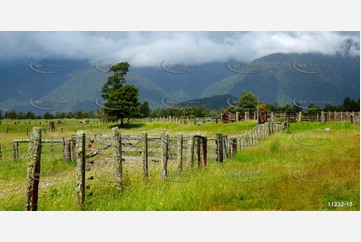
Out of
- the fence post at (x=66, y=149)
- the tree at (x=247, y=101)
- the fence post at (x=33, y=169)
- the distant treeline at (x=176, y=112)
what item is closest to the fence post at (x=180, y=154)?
the fence post at (x=33, y=169)

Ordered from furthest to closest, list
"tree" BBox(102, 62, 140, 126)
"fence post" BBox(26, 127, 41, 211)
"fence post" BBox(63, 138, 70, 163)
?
"tree" BBox(102, 62, 140, 126)
"fence post" BBox(63, 138, 70, 163)
"fence post" BBox(26, 127, 41, 211)

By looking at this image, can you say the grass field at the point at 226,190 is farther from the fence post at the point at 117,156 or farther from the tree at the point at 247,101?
the tree at the point at 247,101

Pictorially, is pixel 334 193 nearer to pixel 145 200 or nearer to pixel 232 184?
pixel 232 184

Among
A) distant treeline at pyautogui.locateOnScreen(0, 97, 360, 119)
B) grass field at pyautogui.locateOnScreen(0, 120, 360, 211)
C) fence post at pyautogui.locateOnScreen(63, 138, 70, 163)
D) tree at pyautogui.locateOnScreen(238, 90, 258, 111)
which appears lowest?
grass field at pyautogui.locateOnScreen(0, 120, 360, 211)

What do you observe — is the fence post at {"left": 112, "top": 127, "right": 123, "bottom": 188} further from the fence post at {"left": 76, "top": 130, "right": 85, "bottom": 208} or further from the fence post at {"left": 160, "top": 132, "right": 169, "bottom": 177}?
the fence post at {"left": 160, "top": 132, "right": 169, "bottom": 177}

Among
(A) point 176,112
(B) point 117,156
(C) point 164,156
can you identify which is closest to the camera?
(B) point 117,156

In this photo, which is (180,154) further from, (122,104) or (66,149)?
(122,104)

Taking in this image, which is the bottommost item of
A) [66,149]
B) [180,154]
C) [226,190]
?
[226,190]

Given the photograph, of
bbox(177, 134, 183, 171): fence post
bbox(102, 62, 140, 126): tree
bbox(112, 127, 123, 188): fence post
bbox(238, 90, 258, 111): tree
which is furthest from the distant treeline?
bbox(112, 127, 123, 188): fence post

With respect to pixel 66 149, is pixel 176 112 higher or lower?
higher

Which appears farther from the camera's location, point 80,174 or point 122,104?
point 122,104

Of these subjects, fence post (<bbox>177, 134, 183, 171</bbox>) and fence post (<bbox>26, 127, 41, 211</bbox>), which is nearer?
fence post (<bbox>26, 127, 41, 211</bbox>)

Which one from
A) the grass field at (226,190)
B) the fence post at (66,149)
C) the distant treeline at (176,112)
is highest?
the distant treeline at (176,112)

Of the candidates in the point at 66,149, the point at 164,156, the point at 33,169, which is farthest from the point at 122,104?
the point at 33,169
